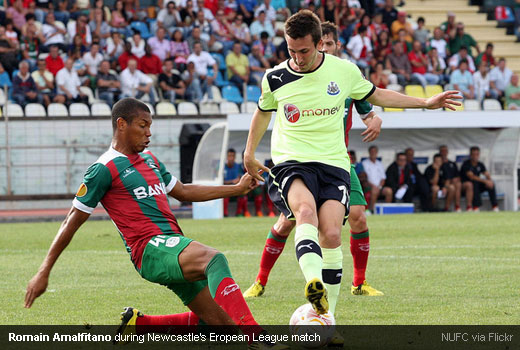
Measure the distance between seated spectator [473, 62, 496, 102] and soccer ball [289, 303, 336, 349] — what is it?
19147 millimetres

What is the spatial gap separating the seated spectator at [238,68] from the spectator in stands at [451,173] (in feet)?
17.1

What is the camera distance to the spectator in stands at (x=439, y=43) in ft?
85.5

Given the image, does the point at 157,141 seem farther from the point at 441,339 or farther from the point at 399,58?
the point at 441,339

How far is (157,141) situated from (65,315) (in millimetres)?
14004

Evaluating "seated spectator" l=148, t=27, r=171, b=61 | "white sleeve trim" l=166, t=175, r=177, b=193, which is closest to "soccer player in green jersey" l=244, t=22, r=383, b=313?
"white sleeve trim" l=166, t=175, r=177, b=193

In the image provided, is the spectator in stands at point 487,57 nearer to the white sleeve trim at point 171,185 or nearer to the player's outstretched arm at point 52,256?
the white sleeve trim at point 171,185

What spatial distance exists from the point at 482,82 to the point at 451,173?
3617 millimetres

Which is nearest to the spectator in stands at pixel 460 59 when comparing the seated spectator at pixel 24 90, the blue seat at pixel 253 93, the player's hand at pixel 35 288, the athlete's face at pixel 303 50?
the blue seat at pixel 253 93

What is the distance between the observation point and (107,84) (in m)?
21.1

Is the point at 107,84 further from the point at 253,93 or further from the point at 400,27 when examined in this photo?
the point at 400,27

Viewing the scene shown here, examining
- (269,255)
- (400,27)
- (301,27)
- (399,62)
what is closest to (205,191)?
(301,27)

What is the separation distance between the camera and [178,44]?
22.8m

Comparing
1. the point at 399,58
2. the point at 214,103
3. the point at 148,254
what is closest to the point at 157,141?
the point at 214,103

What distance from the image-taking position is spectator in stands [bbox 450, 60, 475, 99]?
24.1 meters
